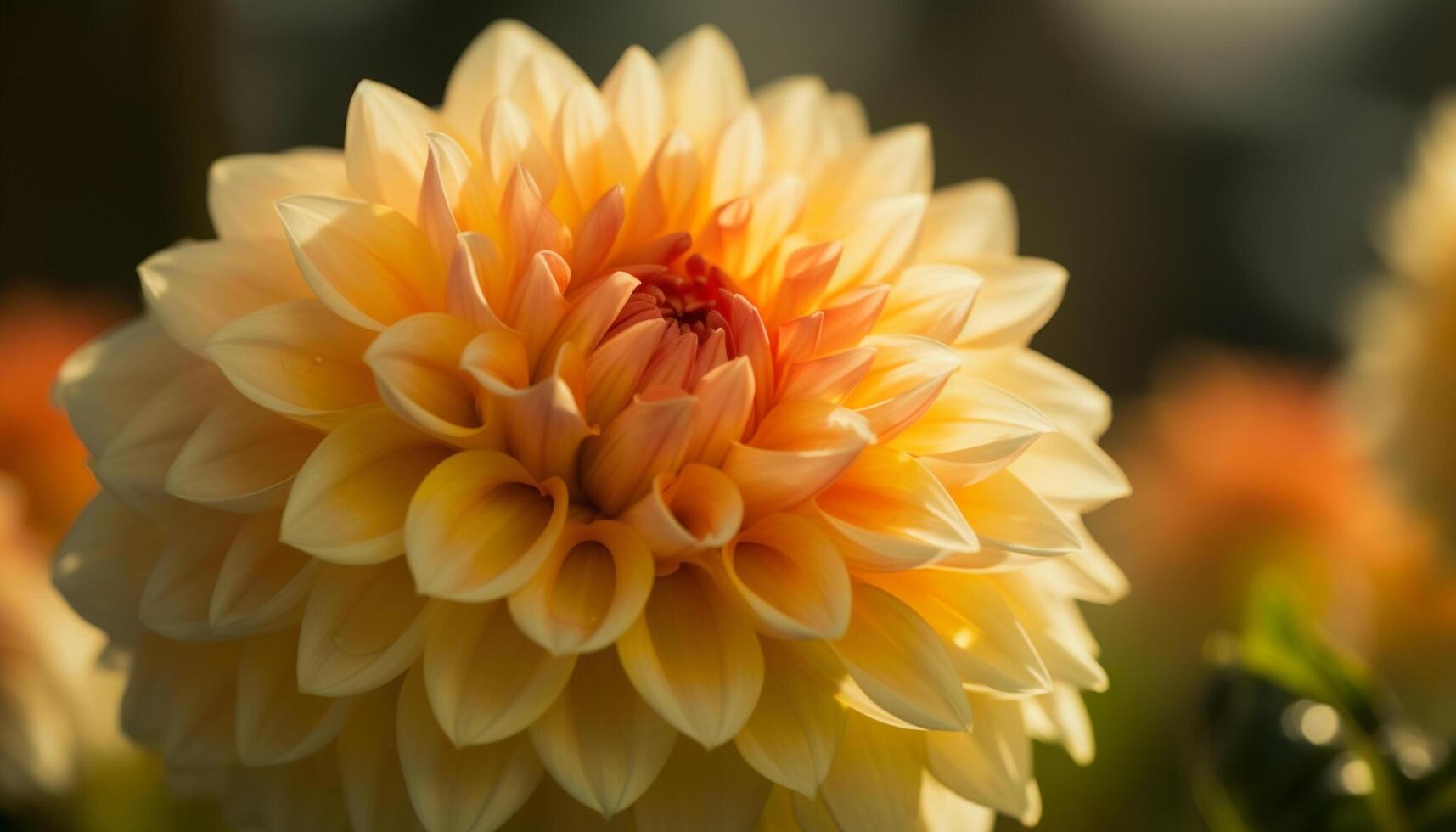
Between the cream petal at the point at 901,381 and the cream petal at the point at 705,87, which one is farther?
the cream petal at the point at 705,87

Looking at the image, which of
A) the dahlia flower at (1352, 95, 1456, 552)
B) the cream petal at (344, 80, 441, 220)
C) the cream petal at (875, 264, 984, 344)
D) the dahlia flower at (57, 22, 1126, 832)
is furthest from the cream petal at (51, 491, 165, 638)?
the dahlia flower at (1352, 95, 1456, 552)

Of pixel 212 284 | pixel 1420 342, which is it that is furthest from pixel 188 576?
pixel 1420 342

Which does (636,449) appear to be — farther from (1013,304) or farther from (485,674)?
(1013,304)

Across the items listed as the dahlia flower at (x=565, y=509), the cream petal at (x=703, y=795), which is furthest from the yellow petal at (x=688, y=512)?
the cream petal at (x=703, y=795)

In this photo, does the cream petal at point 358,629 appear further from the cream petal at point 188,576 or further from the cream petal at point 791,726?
the cream petal at point 791,726

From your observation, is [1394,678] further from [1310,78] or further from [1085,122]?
[1310,78]

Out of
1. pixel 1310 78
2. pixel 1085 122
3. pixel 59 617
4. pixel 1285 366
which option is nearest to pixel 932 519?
pixel 59 617

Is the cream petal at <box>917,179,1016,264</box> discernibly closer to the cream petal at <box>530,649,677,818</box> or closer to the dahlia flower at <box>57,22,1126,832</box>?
the dahlia flower at <box>57,22,1126,832</box>
